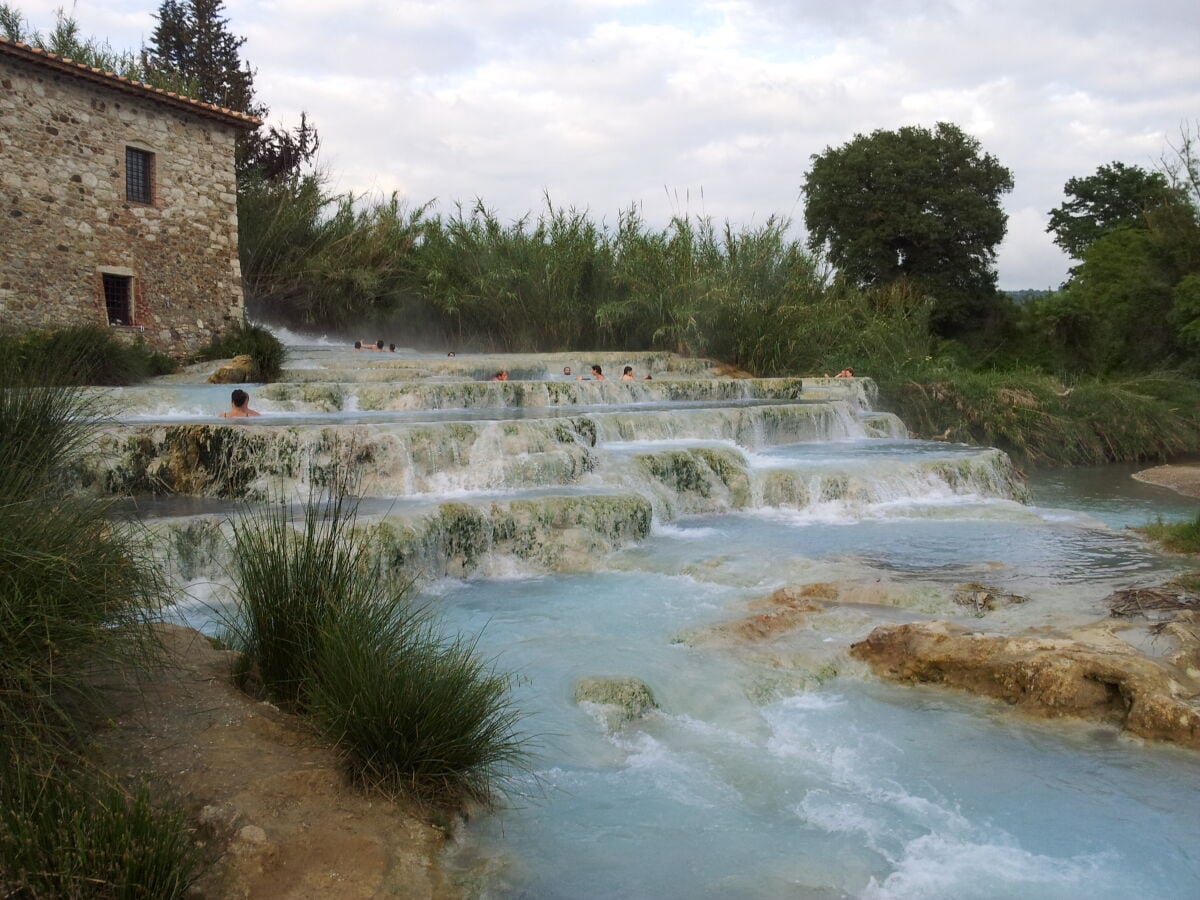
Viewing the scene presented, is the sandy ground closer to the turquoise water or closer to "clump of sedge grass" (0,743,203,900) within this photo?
the turquoise water

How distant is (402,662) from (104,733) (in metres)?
0.96

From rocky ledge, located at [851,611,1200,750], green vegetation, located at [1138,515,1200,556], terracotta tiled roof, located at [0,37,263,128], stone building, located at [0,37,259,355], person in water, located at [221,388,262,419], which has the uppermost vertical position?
terracotta tiled roof, located at [0,37,263,128]

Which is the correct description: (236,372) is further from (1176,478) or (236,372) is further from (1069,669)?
(1176,478)

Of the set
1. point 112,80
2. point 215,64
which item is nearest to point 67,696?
point 112,80

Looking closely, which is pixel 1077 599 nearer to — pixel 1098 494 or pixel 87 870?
pixel 87 870

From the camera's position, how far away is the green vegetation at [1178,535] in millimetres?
7227

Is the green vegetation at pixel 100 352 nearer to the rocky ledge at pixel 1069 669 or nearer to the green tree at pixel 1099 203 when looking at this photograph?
the rocky ledge at pixel 1069 669

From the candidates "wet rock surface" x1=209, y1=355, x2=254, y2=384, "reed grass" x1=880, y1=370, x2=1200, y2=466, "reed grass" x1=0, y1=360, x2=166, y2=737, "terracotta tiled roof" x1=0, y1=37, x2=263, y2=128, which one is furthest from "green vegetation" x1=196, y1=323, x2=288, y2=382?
"reed grass" x1=0, y1=360, x2=166, y2=737

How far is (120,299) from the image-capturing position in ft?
45.8

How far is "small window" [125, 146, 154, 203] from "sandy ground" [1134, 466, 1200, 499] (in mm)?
15820

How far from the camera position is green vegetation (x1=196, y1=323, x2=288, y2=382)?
13718mm

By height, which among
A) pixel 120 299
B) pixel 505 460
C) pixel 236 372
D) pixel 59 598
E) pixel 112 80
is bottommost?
pixel 505 460

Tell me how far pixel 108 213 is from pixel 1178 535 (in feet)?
47.6

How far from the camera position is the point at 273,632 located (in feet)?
11.4
